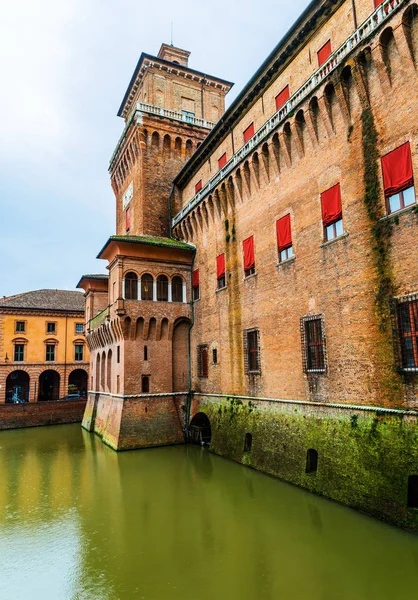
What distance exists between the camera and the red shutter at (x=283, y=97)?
15.9 meters

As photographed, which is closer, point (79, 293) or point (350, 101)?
point (350, 101)

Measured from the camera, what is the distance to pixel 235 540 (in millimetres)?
9766

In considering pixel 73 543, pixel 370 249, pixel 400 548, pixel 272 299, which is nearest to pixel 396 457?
pixel 400 548

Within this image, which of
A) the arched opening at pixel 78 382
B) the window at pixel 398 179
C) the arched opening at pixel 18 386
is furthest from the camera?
the arched opening at pixel 78 382

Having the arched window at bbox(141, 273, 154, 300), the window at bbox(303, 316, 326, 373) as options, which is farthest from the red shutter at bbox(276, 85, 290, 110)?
the arched window at bbox(141, 273, 154, 300)

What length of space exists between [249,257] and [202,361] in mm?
6960

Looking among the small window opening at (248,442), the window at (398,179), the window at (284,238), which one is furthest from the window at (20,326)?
the window at (398,179)

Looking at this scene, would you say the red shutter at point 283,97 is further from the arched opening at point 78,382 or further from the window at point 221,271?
the arched opening at point 78,382

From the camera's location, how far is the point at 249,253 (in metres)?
17.4

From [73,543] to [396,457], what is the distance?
27.3ft

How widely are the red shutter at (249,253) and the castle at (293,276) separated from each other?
0.07 metres

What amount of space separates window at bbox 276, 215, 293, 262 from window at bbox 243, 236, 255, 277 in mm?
1893

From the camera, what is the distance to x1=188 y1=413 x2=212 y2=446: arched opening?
68.1ft

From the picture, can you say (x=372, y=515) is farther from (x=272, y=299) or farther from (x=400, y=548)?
(x=272, y=299)
